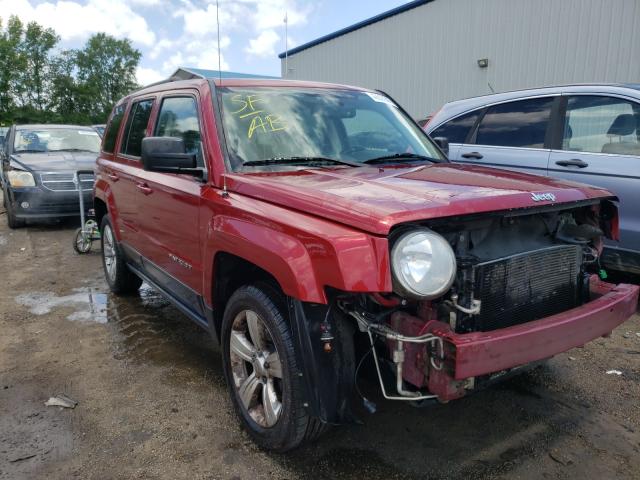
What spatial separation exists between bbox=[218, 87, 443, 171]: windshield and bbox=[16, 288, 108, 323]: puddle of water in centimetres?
246

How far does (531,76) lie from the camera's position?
12695 millimetres

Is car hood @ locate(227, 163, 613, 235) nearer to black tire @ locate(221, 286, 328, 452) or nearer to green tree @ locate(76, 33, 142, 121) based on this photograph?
black tire @ locate(221, 286, 328, 452)

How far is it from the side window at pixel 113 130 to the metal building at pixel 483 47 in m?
5.33

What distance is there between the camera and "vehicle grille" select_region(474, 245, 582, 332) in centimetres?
217

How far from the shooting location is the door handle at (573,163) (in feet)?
15.2

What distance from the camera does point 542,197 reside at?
7.70 ft

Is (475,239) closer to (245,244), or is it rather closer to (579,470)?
(245,244)

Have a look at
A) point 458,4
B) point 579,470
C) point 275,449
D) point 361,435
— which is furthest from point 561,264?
point 458,4

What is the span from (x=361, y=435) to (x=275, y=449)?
1.65 feet

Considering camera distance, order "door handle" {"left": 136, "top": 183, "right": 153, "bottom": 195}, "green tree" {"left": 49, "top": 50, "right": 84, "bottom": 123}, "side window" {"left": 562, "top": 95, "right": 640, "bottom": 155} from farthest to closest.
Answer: "green tree" {"left": 49, "top": 50, "right": 84, "bottom": 123} → "side window" {"left": 562, "top": 95, "right": 640, "bottom": 155} → "door handle" {"left": 136, "top": 183, "right": 153, "bottom": 195}

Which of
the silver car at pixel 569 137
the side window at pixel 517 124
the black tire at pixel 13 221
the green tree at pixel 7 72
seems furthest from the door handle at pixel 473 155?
the green tree at pixel 7 72

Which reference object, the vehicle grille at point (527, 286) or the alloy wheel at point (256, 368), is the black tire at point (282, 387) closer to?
the alloy wheel at point (256, 368)

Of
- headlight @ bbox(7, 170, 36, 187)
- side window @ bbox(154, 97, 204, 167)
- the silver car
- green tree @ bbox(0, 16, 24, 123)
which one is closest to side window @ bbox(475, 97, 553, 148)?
the silver car

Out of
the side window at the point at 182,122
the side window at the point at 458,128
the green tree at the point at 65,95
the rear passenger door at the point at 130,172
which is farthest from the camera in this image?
the green tree at the point at 65,95
